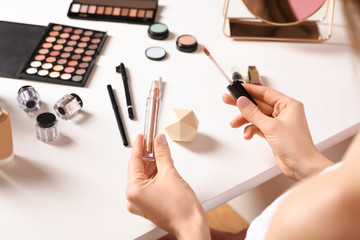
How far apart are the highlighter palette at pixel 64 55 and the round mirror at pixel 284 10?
1.16ft

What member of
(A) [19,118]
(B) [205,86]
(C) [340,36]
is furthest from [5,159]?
(C) [340,36]

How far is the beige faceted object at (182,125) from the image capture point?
0.80m

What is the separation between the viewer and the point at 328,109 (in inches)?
35.6

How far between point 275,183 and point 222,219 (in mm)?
345

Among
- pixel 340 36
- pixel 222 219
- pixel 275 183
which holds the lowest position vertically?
pixel 222 219

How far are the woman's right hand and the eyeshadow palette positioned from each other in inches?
16.2

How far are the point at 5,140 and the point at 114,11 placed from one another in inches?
18.8

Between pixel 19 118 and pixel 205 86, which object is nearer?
pixel 19 118

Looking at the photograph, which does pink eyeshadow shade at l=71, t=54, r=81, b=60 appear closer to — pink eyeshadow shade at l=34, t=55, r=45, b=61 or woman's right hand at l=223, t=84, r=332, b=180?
pink eyeshadow shade at l=34, t=55, r=45, b=61

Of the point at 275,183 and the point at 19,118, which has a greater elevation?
the point at 19,118

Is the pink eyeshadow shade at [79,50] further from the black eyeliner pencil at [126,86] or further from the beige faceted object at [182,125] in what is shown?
the beige faceted object at [182,125]

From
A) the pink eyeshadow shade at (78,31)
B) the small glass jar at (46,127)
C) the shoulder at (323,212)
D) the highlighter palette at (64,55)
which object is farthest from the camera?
the pink eyeshadow shade at (78,31)

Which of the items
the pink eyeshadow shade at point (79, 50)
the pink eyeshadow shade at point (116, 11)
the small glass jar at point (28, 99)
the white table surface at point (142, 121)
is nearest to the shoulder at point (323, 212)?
the white table surface at point (142, 121)

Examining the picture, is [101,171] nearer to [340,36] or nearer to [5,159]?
[5,159]
